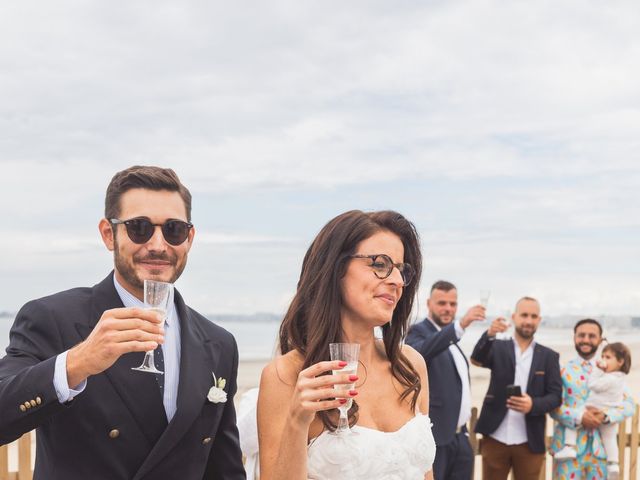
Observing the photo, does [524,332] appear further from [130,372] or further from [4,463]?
[130,372]

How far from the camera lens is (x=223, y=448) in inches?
140

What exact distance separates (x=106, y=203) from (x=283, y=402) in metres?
1.10

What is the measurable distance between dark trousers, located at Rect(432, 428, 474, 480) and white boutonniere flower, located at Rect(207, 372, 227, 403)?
5.37 meters

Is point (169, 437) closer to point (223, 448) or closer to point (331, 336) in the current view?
point (223, 448)

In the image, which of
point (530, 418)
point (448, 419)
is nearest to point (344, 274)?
point (448, 419)

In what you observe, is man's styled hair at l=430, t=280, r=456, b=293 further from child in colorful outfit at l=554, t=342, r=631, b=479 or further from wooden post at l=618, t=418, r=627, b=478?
wooden post at l=618, t=418, r=627, b=478

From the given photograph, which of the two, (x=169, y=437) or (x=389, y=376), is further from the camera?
(x=389, y=376)

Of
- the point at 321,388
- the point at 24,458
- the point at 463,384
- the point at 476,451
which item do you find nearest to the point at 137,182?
the point at 321,388

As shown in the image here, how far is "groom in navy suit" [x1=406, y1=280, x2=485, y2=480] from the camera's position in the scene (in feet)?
27.3

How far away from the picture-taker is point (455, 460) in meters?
8.59

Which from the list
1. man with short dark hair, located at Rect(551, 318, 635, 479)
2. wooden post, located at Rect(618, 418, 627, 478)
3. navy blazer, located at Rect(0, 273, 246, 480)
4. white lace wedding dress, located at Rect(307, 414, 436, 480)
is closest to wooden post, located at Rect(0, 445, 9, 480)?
navy blazer, located at Rect(0, 273, 246, 480)

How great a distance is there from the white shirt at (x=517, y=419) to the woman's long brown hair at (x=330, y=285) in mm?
5767

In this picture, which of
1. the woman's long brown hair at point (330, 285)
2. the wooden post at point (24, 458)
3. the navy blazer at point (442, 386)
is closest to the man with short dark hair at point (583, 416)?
the navy blazer at point (442, 386)

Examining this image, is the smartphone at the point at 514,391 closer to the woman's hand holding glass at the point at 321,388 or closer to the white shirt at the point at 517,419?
the white shirt at the point at 517,419
